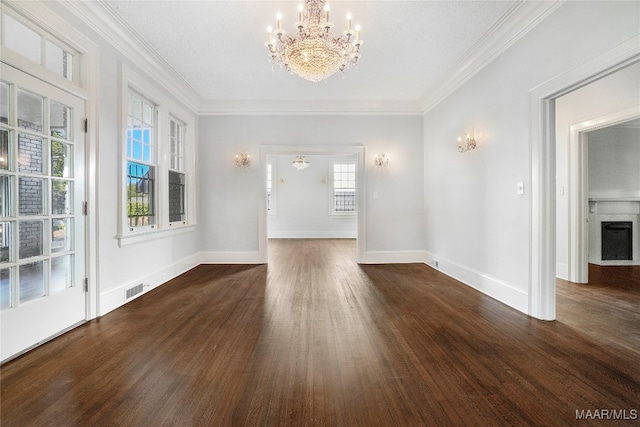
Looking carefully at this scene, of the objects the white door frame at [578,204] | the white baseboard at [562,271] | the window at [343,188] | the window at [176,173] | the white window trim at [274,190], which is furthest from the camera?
the window at [343,188]

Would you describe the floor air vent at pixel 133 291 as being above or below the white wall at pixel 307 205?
below

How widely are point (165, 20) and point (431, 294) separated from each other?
4.34m

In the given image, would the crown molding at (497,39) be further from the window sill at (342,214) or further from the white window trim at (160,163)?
the window sill at (342,214)

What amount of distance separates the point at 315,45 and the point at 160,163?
2.91m

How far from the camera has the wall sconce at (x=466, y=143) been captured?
3.81 meters

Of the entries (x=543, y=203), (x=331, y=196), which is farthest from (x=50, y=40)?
(x=331, y=196)

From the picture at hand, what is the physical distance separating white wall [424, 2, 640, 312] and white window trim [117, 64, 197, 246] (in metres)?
4.33

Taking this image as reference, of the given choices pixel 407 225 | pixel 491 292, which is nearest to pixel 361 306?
pixel 491 292

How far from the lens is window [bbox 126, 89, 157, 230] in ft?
11.5

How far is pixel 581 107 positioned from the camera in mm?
4016

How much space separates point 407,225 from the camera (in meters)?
5.48

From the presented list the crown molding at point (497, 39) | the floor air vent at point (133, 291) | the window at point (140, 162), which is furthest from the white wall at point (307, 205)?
the floor air vent at point (133, 291)

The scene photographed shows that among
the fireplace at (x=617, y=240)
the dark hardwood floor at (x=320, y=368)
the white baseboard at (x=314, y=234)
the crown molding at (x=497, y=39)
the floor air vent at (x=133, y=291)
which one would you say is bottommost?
the dark hardwood floor at (x=320, y=368)

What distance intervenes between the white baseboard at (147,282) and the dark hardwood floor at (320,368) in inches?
4.4
